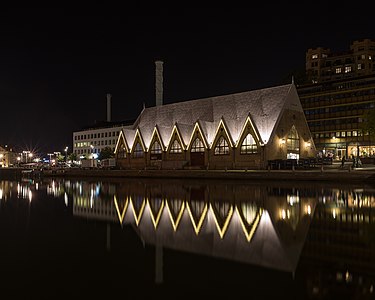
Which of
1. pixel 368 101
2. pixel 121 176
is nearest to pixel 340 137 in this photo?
pixel 368 101

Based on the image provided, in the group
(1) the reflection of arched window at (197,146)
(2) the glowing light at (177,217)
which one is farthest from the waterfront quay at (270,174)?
(2) the glowing light at (177,217)

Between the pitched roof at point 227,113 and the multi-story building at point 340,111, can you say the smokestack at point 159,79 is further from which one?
the multi-story building at point 340,111

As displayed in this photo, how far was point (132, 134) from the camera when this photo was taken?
78812mm

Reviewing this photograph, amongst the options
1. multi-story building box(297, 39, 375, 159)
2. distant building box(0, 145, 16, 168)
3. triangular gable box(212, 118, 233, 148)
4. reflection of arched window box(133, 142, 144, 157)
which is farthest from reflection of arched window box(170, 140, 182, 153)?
distant building box(0, 145, 16, 168)

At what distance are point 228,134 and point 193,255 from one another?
51.3m

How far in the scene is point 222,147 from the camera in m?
61.4

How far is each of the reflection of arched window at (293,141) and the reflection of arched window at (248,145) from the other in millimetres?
5915

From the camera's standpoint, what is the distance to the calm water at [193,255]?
23.5ft

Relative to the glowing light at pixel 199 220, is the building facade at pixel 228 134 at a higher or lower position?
higher

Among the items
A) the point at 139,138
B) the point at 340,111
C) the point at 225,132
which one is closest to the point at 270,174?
the point at 225,132

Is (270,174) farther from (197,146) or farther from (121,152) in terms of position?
(121,152)

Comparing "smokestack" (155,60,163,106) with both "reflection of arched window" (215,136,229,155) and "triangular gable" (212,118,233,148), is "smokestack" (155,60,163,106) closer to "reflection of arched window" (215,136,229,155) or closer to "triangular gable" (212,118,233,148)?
"triangular gable" (212,118,233,148)

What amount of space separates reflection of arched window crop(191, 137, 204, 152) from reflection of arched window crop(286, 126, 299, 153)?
14.6 metres

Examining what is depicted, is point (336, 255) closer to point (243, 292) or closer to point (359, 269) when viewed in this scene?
point (359, 269)
